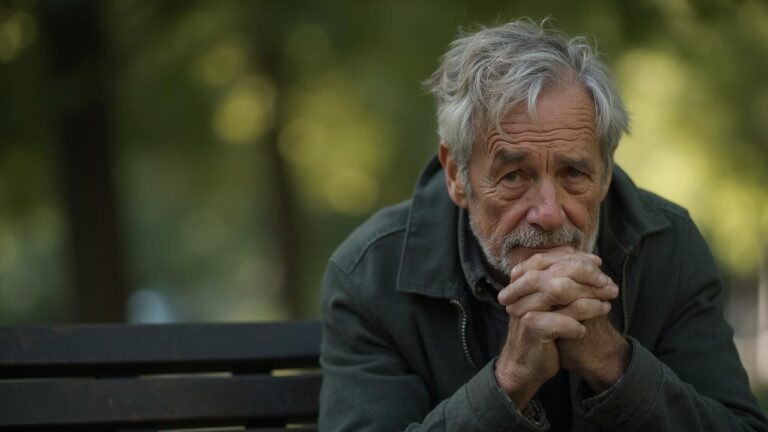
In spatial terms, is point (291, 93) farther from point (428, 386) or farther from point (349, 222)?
point (428, 386)

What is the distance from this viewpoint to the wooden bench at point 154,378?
3.61 m

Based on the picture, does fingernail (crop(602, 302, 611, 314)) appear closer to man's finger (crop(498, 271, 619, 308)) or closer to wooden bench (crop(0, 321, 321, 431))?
man's finger (crop(498, 271, 619, 308))

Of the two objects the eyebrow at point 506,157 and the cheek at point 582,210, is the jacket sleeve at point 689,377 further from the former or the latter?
the eyebrow at point 506,157

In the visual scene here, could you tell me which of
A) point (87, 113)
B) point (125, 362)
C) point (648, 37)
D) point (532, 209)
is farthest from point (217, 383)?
point (87, 113)

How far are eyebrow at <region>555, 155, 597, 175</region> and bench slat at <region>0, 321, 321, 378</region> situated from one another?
106 centimetres

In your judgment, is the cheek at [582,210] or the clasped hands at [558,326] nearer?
the clasped hands at [558,326]

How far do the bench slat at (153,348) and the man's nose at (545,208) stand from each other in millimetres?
951

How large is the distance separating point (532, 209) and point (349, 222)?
851 cm

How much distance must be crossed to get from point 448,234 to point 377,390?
538 millimetres

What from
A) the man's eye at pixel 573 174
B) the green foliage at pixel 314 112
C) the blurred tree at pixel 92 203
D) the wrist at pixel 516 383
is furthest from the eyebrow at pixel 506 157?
the blurred tree at pixel 92 203

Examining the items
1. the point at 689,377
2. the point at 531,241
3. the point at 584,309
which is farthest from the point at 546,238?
the point at 689,377

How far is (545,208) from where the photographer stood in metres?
3.24

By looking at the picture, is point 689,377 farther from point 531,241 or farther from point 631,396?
point 531,241

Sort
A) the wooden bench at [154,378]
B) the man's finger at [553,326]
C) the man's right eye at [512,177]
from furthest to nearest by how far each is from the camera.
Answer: the wooden bench at [154,378], the man's right eye at [512,177], the man's finger at [553,326]
